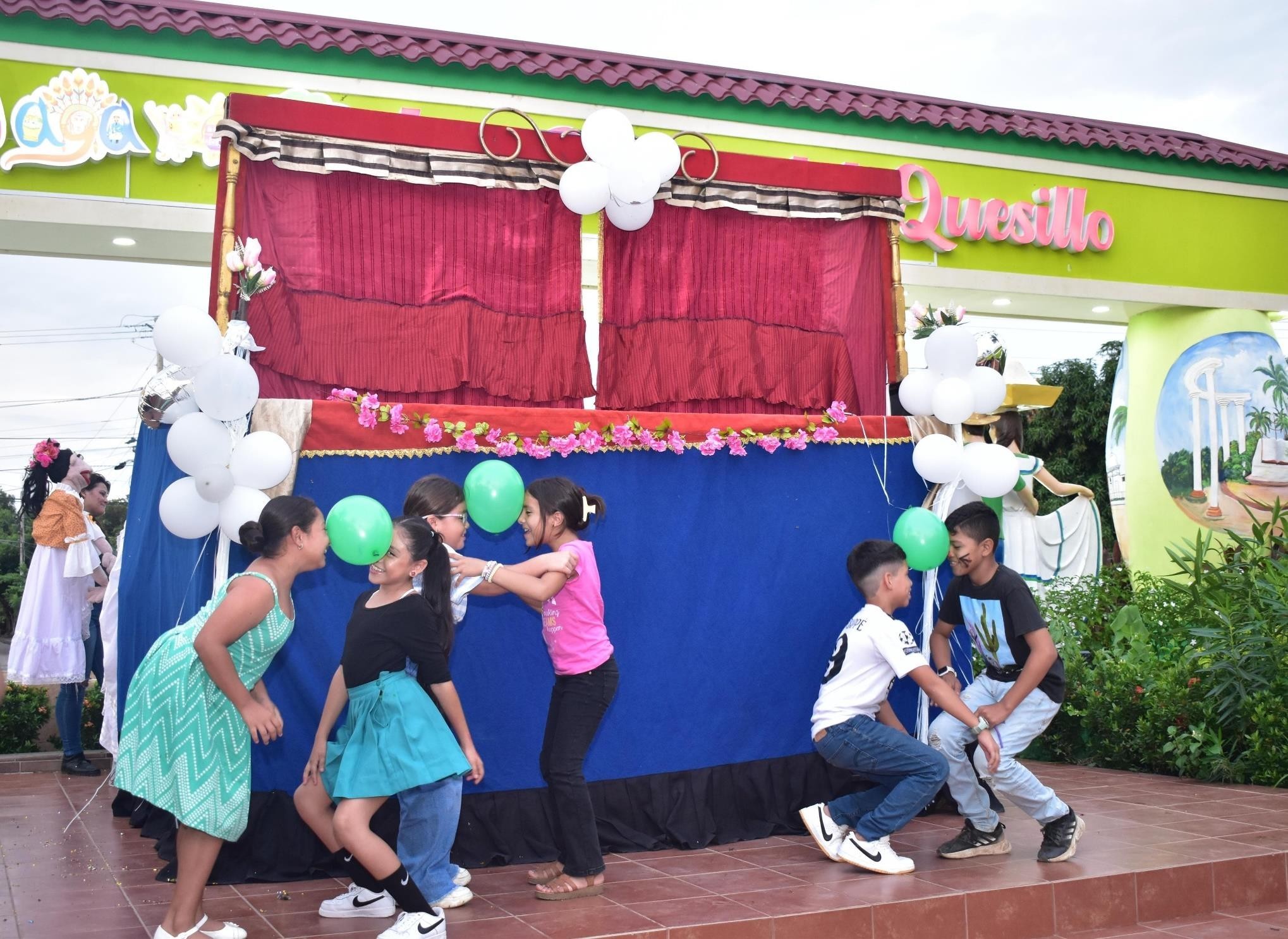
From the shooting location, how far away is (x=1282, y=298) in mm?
11367

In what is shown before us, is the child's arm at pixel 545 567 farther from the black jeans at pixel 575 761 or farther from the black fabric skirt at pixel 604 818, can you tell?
the black fabric skirt at pixel 604 818

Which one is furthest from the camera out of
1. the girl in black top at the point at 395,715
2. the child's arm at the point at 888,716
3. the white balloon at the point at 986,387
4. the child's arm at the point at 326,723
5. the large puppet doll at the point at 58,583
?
the large puppet doll at the point at 58,583

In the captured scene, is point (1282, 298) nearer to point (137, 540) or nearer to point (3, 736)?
point (137, 540)

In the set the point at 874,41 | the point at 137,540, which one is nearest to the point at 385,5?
the point at 874,41

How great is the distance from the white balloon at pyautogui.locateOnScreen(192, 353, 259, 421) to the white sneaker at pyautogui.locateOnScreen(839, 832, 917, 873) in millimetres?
3041

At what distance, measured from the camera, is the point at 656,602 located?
17.6 feet

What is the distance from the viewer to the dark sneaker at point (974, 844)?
4.90m

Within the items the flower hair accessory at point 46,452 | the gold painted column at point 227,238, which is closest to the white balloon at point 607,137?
the gold painted column at point 227,238

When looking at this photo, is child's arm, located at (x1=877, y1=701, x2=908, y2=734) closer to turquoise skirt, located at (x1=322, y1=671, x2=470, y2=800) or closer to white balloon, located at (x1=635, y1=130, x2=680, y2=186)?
turquoise skirt, located at (x1=322, y1=671, x2=470, y2=800)

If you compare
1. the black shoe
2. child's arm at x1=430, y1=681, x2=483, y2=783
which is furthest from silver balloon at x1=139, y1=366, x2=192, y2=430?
the black shoe

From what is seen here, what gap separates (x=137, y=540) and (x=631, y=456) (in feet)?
8.33

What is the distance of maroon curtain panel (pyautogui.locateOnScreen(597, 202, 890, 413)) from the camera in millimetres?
5836

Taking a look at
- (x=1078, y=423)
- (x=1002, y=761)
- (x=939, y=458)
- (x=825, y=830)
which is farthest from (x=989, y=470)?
(x=1078, y=423)

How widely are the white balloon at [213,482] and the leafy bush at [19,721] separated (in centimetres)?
438
